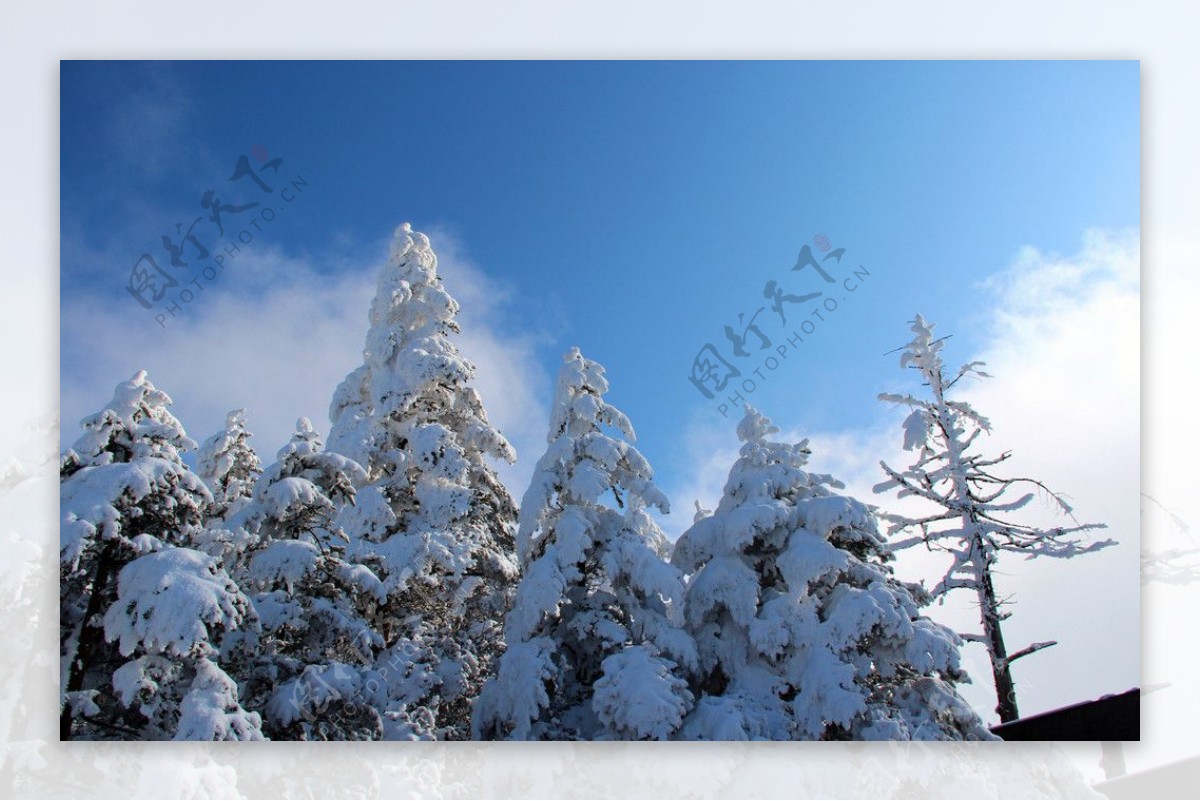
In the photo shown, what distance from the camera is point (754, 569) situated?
8094 mm

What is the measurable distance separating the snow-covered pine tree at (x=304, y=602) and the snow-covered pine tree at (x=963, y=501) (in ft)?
13.6

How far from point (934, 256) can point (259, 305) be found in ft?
16.7

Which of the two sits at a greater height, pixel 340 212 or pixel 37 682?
pixel 340 212

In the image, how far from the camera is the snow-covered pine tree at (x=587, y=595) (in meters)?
7.02

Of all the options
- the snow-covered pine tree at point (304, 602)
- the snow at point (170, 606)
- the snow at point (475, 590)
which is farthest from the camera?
the snow-covered pine tree at point (304, 602)

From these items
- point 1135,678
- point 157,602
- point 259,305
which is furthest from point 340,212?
point 1135,678

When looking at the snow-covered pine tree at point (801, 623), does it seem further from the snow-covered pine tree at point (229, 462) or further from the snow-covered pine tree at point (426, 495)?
the snow-covered pine tree at point (229, 462)

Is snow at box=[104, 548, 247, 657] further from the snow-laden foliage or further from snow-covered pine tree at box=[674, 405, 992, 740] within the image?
snow-covered pine tree at box=[674, 405, 992, 740]

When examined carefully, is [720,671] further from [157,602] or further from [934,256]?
[157,602]

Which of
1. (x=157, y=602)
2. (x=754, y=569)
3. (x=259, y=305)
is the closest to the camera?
(x=157, y=602)

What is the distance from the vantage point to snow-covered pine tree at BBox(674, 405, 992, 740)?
7008 millimetres

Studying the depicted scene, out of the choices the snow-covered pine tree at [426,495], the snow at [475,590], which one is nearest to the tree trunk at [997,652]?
the snow at [475,590]

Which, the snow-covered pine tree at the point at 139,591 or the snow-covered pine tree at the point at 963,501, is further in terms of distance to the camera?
the snow-covered pine tree at the point at 963,501

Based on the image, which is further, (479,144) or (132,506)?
(479,144)
